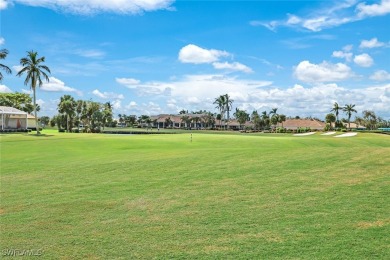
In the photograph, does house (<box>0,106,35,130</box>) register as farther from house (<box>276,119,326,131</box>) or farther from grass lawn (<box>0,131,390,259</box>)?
house (<box>276,119,326,131</box>)

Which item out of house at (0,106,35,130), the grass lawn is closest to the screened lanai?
house at (0,106,35,130)

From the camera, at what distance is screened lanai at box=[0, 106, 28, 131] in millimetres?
81125

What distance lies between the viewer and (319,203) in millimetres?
10898

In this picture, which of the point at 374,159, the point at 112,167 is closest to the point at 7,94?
the point at 112,167

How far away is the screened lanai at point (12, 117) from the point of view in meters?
81.1

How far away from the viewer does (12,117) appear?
287ft

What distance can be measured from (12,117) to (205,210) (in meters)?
87.7

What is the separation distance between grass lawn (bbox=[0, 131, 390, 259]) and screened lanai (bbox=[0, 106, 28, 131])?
70.7 m

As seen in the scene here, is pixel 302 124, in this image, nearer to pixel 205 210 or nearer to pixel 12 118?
pixel 12 118

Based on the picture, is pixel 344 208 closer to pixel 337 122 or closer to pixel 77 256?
pixel 77 256

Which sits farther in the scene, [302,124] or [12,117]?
[302,124]

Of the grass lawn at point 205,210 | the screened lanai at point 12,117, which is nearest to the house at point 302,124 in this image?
the screened lanai at point 12,117

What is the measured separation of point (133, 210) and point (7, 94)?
111240 millimetres

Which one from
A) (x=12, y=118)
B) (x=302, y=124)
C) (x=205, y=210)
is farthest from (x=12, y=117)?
(x=302, y=124)
